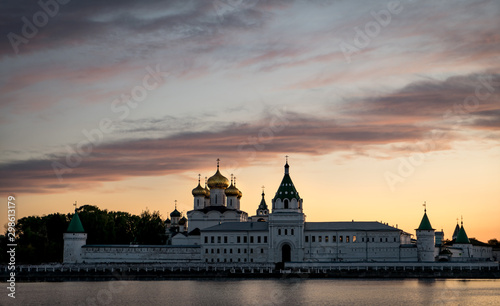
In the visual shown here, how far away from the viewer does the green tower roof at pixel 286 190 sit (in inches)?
3497

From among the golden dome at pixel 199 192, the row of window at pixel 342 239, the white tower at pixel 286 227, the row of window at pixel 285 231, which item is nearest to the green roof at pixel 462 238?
the row of window at pixel 342 239

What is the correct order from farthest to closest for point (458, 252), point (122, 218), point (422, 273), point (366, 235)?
point (122, 218) → point (458, 252) → point (366, 235) → point (422, 273)

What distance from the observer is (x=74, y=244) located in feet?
292

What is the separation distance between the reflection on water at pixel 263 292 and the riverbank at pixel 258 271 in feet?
7.94

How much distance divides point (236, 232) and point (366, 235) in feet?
46.5

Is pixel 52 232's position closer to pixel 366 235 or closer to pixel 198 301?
pixel 366 235

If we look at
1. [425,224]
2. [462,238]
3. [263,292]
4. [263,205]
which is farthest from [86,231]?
[462,238]

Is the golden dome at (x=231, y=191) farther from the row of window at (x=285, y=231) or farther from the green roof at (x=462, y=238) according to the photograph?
the green roof at (x=462, y=238)

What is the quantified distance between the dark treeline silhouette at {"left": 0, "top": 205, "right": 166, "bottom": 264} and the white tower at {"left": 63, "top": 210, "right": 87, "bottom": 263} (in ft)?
22.3

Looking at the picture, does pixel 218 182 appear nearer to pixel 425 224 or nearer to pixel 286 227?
pixel 286 227

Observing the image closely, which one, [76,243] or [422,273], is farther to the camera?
[76,243]

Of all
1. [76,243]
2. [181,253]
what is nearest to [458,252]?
[181,253]

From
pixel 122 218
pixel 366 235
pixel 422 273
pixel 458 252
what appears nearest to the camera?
pixel 422 273

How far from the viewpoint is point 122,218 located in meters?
115
